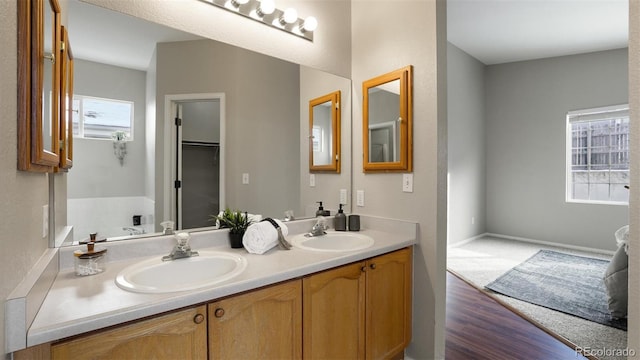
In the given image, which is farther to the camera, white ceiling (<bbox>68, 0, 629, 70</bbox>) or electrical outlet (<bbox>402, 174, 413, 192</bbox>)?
electrical outlet (<bbox>402, 174, 413, 192</bbox>)

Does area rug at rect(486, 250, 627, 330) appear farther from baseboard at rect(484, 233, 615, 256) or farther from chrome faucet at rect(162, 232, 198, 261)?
chrome faucet at rect(162, 232, 198, 261)

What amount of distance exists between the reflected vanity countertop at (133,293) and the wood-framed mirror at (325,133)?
28.8 inches

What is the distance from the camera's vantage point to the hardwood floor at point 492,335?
78.0 inches

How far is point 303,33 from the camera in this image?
1.99m

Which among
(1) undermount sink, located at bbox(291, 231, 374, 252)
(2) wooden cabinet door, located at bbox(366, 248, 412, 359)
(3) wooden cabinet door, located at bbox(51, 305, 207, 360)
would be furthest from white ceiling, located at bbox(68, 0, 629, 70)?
(2) wooden cabinet door, located at bbox(366, 248, 412, 359)

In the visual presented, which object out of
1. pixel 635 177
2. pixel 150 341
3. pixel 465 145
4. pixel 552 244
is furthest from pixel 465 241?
pixel 150 341

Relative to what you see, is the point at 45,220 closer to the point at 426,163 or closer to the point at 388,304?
the point at 388,304

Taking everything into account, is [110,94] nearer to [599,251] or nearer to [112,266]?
[112,266]

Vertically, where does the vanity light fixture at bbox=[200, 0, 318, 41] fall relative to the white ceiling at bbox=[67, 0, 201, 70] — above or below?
above

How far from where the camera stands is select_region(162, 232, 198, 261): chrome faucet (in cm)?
130

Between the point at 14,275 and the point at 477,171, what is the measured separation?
5.77 meters

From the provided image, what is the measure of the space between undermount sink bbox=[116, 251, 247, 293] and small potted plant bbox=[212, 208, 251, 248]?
0.46 feet

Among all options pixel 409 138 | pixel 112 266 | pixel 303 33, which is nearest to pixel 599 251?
pixel 409 138

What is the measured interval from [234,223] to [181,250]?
0.31 metres
